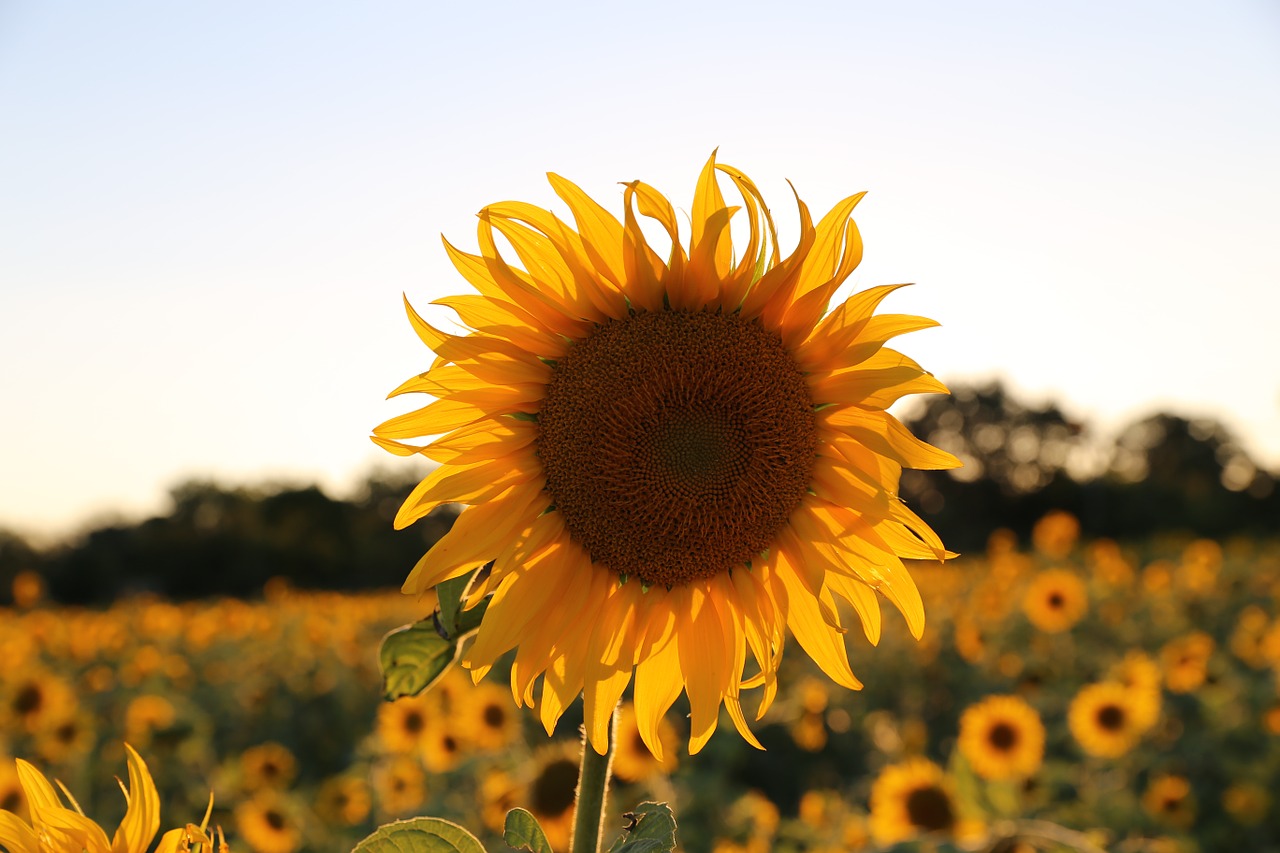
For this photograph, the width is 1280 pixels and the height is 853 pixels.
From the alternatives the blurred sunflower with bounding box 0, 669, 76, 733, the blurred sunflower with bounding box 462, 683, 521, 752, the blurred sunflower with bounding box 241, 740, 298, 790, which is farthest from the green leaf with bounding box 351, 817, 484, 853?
the blurred sunflower with bounding box 0, 669, 76, 733

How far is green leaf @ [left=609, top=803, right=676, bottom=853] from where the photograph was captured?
1.26m

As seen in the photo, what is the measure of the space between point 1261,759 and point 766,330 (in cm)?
752

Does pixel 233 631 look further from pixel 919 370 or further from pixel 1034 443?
pixel 1034 443

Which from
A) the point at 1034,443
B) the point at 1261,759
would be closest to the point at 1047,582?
the point at 1261,759

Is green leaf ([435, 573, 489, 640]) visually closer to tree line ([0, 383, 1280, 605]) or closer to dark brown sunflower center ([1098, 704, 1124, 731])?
dark brown sunflower center ([1098, 704, 1124, 731])

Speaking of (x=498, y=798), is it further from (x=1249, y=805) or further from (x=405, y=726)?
(x=1249, y=805)

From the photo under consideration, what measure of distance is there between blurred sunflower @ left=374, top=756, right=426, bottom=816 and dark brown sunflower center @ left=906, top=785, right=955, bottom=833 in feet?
8.32

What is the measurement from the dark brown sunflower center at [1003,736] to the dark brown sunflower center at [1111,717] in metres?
0.75

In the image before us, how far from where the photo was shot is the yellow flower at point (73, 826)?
1.23 m

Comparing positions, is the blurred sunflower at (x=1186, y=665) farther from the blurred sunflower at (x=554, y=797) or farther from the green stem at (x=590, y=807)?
the green stem at (x=590, y=807)

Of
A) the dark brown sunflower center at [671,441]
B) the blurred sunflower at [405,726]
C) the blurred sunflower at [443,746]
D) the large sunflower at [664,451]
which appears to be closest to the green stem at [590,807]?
the large sunflower at [664,451]

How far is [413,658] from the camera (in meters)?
1.51

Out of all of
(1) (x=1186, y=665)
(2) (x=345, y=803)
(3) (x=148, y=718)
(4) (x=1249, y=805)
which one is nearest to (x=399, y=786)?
(2) (x=345, y=803)

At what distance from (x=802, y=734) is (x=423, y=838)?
626cm
